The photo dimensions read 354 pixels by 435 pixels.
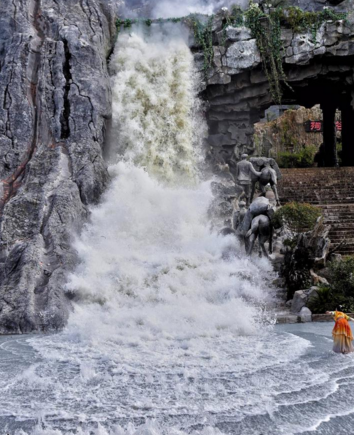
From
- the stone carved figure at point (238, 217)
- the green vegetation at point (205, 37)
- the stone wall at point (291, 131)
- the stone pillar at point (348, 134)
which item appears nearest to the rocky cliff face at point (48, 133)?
the green vegetation at point (205, 37)

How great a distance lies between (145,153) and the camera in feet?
54.7

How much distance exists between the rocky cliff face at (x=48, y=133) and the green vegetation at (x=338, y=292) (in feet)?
15.7

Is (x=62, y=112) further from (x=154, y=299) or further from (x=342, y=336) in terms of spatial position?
(x=342, y=336)

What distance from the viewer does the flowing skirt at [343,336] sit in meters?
7.30

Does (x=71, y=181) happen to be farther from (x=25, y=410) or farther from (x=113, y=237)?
(x=25, y=410)

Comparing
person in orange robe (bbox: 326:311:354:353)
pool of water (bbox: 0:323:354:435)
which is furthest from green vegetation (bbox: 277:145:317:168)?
person in orange robe (bbox: 326:311:354:353)

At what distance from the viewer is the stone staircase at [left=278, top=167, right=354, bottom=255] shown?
14.3 meters

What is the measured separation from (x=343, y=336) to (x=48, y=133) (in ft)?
33.4

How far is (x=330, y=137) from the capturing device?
1059 inches

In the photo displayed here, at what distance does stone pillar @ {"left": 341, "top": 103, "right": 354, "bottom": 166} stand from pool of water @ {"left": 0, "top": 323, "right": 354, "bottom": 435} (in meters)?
16.9

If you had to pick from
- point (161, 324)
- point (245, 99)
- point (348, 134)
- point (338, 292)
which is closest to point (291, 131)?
point (348, 134)

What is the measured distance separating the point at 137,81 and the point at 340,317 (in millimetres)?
11923

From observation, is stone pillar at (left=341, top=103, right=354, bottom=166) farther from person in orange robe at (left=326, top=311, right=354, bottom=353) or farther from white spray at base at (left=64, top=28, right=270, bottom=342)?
person in orange robe at (left=326, top=311, right=354, bottom=353)

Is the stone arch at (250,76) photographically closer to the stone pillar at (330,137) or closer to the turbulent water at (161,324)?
the turbulent water at (161,324)
